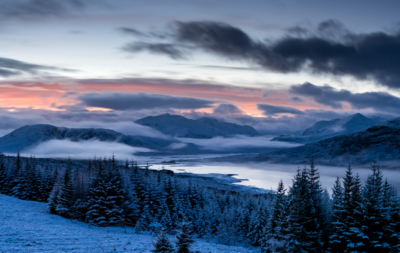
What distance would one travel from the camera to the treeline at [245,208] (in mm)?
35438

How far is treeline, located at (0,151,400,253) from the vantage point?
3544cm

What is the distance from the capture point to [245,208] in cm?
8725

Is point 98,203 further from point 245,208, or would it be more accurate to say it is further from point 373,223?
point 245,208

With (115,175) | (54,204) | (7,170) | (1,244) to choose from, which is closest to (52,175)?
(7,170)

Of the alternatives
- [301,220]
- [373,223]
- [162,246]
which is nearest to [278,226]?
[301,220]

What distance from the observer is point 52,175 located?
290ft

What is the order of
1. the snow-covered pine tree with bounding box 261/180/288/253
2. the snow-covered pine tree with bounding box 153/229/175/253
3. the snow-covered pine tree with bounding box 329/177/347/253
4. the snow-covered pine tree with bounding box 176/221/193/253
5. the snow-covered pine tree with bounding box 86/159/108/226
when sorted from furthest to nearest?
the snow-covered pine tree with bounding box 86/159/108/226 → the snow-covered pine tree with bounding box 329/177/347/253 → the snow-covered pine tree with bounding box 261/180/288/253 → the snow-covered pine tree with bounding box 176/221/193/253 → the snow-covered pine tree with bounding box 153/229/175/253

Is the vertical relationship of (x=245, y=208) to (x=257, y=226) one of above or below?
below

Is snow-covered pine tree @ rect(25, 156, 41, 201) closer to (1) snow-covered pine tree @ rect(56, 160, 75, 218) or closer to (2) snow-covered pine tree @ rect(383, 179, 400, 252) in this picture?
(1) snow-covered pine tree @ rect(56, 160, 75, 218)

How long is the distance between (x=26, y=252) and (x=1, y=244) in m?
3.46

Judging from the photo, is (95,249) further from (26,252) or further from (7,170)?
(7,170)

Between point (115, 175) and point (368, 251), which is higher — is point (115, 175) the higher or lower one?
the higher one

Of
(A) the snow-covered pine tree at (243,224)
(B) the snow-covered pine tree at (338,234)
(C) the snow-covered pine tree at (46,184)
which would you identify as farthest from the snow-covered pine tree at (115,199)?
(B) the snow-covered pine tree at (338,234)

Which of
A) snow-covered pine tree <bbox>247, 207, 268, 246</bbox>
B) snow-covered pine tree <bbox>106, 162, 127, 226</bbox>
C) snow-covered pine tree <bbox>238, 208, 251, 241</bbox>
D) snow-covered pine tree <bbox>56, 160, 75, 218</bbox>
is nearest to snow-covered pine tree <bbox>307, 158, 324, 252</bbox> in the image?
snow-covered pine tree <bbox>247, 207, 268, 246</bbox>
